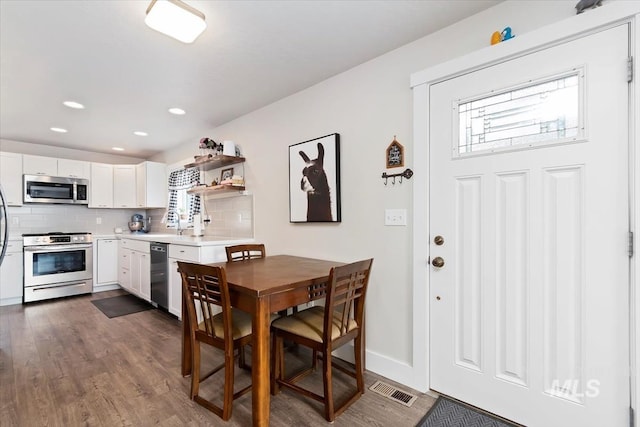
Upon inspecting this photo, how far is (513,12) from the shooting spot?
1.69 meters

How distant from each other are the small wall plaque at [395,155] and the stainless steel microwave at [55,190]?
517 cm

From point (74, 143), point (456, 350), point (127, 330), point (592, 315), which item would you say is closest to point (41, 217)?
point (74, 143)

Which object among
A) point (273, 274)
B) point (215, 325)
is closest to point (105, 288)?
point (215, 325)

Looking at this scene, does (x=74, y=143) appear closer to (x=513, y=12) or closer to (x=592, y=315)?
(x=513, y=12)

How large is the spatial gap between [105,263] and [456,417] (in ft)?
17.6

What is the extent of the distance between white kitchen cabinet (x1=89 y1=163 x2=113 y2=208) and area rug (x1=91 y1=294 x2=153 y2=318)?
1.71 meters

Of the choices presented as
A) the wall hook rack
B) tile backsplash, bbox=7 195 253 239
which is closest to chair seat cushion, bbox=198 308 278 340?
the wall hook rack

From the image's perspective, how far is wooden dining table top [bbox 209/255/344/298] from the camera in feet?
5.18

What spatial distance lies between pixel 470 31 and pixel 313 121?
1.39m

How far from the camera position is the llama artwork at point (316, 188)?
2586 mm

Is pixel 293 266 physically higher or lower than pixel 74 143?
lower

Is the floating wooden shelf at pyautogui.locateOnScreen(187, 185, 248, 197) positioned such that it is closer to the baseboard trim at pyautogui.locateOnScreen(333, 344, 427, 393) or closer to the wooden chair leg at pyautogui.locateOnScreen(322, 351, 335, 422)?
the baseboard trim at pyautogui.locateOnScreen(333, 344, 427, 393)

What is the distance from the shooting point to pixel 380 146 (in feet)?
7.41

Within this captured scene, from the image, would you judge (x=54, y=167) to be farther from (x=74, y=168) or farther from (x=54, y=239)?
(x=54, y=239)
